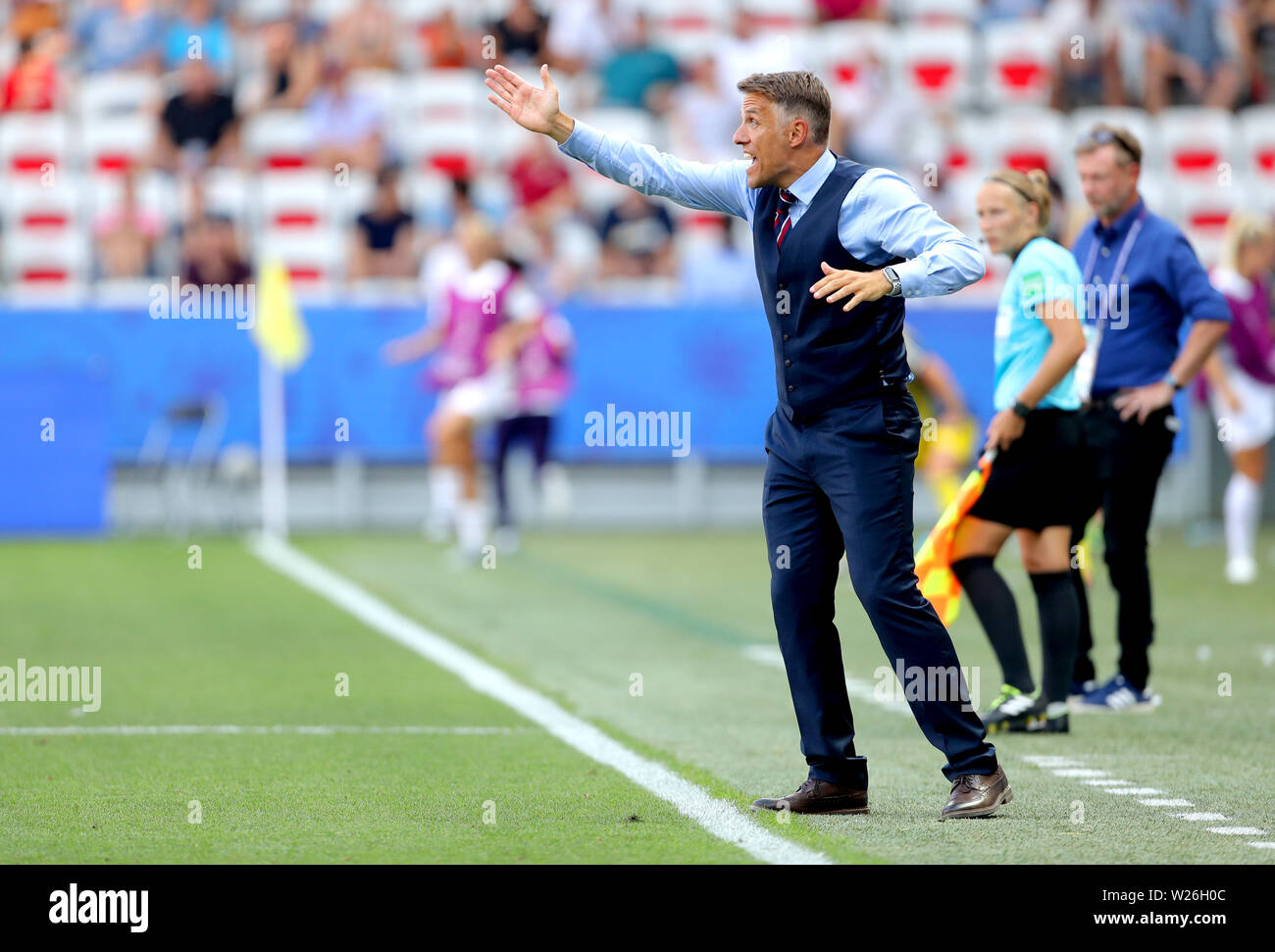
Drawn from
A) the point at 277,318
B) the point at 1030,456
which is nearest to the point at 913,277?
the point at 1030,456

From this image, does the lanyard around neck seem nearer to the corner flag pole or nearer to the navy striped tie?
the navy striped tie

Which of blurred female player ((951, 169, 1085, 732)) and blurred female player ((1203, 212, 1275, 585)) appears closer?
blurred female player ((951, 169, 1085, 732))

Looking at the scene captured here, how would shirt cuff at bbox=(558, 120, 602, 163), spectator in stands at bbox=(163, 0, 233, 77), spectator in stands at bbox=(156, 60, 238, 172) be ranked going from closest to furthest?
shirt cuff at bbox=(558, 120, 602, 163), spectator in stands at bbox=(156, 60, 238, 172), spectator in stands at bbox=(163, 0, 233, 77)

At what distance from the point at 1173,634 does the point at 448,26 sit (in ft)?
41.1

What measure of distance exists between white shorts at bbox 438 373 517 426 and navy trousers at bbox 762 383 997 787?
10612 mm

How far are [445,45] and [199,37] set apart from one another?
2.46 m

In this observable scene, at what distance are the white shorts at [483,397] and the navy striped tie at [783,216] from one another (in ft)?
35.3

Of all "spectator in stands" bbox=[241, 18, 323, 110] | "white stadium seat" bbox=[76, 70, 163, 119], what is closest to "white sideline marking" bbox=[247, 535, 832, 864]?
"spectator in stands" bbox=[241, 18, 323, 110]

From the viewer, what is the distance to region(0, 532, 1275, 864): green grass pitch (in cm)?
598

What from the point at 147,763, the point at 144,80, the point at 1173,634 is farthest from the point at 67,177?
the point at 147,763

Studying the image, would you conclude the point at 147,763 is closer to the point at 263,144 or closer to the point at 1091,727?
the point at 1091,727

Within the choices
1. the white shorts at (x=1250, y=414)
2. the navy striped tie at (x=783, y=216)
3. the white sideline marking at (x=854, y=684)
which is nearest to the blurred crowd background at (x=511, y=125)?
the white shorts at (x=1250, y=414)

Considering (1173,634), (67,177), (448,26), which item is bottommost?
(1173,634)

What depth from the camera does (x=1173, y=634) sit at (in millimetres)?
11719
